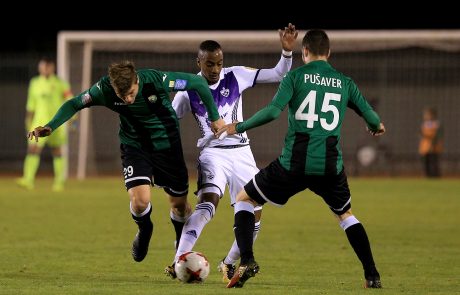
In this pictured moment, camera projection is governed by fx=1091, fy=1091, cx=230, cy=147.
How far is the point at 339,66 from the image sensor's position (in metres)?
25.9

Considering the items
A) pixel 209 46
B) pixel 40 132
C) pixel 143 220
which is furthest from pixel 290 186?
pixel 40 132

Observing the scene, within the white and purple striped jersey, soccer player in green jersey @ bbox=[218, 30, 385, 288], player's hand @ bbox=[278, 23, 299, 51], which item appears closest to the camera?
soccer player in green jersey @ bbox=[218, 30, 385, 288]

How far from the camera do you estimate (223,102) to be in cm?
1020

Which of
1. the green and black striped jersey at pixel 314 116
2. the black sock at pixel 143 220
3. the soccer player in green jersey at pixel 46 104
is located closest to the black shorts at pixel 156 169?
the black sock at pixel 143 220

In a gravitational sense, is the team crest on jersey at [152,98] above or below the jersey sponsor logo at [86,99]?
above

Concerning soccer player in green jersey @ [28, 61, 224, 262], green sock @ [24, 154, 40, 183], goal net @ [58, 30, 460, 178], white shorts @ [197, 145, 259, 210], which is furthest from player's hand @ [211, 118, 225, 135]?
goal net @ [58, 30, 460, 178]

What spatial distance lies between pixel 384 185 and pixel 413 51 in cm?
349

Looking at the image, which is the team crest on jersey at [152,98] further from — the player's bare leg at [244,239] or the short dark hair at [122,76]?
the player's bare leg at [244,239]

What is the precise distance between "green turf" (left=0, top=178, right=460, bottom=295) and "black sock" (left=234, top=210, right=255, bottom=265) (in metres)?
0.31

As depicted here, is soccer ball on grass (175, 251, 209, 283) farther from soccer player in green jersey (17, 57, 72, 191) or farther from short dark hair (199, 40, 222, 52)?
soccer player in green jersey (17, 57, 72, 191)

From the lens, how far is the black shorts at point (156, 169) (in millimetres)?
9516

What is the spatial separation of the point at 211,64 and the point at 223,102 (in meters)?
0.45
